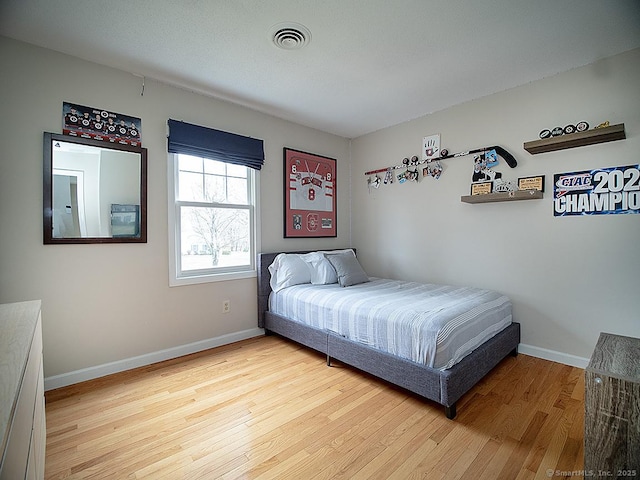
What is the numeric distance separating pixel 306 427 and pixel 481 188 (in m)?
2.67

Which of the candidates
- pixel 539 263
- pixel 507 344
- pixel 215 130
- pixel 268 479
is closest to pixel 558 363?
pixel 507 344

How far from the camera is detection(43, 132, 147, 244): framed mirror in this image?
2219 mm

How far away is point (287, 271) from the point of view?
327 cm

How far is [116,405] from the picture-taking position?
6.68ft

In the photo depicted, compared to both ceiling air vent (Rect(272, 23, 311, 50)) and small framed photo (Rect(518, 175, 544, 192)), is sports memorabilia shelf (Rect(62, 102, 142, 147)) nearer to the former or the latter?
ceiling air vent (Rect(272, 23, 311, 50))

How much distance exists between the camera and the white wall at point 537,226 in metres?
2.34

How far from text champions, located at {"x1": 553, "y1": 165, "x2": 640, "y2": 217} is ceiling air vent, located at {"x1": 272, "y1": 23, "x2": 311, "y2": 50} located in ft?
7.81

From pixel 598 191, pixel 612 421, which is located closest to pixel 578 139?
pixel 598 191

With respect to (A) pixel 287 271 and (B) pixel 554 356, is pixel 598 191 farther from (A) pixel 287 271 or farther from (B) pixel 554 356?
(A) pixel 287 271

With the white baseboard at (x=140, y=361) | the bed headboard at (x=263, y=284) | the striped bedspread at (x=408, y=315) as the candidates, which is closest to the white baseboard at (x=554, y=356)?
the striped bedspread at (x=408, y=315)

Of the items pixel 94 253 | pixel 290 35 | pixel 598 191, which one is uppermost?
pixel 290 35

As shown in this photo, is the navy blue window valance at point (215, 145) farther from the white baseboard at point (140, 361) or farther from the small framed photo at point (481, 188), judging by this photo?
the small framed photo at point (481, 188)

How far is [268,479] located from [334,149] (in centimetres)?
367

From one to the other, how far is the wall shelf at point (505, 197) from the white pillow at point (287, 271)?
5.99 ft
